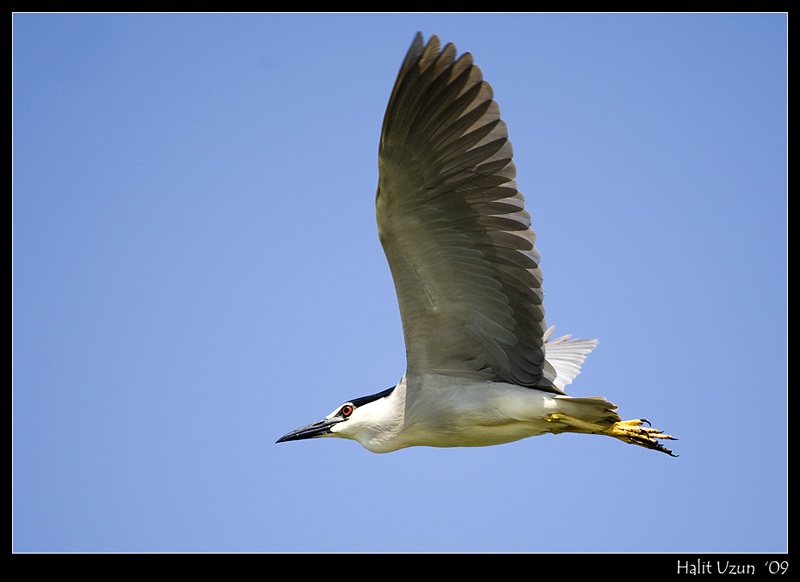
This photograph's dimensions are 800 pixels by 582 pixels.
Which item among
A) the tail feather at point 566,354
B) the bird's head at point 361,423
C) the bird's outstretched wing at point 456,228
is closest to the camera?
the bird's outstretched wing at point 456,228

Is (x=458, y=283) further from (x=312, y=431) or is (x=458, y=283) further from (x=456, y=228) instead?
(x=312, y=431)

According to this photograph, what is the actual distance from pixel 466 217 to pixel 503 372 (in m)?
1.32

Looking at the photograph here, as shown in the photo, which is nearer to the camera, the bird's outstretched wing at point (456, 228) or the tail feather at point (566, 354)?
the bird's outstretched wing at point (456, 228)

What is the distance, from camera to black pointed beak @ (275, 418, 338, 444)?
8.31 meters

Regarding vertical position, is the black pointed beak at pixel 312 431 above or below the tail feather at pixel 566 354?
below

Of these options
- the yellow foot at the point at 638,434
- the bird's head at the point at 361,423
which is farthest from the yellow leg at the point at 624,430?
the bird's head at the point at 361,423

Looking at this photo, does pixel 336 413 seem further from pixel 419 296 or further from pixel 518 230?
pixel 518 230

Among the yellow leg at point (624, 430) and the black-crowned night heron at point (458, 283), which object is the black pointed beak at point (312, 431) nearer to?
the black-crowned night heron at point (458, 283)

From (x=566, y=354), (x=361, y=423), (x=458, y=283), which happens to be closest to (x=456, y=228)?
(x=458, y=283)

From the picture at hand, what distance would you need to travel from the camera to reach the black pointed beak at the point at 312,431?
831cm

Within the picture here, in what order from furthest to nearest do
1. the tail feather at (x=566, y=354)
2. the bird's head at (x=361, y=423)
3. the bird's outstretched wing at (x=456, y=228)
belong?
1. the tail feather at (x=566, y=354)
2. the bird's head at (x=361, y=423)
3. the bird's outstretched wing at (x=456, y=228)

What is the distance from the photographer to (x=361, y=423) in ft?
26.3

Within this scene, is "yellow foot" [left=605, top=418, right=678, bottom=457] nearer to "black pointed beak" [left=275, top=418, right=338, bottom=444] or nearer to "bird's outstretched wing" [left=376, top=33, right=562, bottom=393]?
"bird's outstretched wing" [left=376, top=33, right=562, bottom=393]

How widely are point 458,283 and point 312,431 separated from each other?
2034 millimetres
